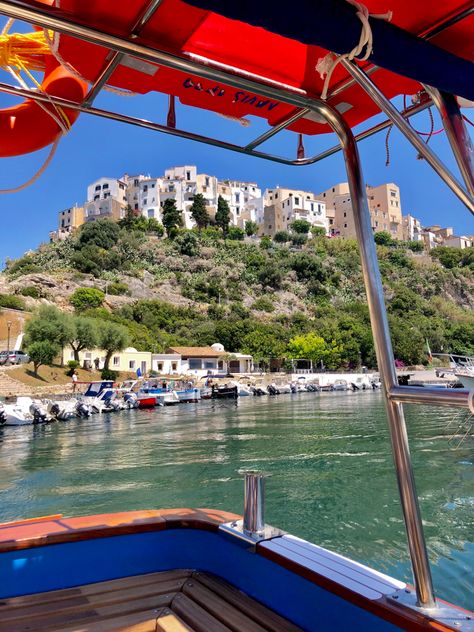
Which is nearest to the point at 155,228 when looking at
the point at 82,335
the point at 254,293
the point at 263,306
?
the point at 254,293

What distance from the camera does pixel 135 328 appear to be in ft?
151

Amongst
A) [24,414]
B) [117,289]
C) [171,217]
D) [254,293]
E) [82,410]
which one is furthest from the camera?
[171,217]

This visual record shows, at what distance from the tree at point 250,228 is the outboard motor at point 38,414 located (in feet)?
229

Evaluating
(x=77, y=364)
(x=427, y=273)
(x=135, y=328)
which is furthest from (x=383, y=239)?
(x=77, y=364)

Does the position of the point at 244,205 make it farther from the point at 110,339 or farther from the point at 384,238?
the point at 110,339

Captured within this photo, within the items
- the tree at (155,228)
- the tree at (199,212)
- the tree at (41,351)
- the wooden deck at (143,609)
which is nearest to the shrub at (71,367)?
the tree at (41,351)

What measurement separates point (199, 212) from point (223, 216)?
452 centimetres

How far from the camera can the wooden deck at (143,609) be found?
163 centimetres

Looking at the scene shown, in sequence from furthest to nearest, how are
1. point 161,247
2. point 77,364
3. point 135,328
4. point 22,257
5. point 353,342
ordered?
point 161,247, point 22,257, point 353,342, point 135,328, point 77,364

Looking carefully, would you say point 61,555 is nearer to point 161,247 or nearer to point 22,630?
point 22,630

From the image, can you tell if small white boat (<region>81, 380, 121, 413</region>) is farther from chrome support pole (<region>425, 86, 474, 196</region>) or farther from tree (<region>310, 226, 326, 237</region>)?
tree (<region>310, 226, 326, 237</region>)

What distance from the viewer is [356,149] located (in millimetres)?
1617

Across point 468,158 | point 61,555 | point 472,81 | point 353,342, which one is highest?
point 353,342

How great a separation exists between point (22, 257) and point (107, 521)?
2749 inches
